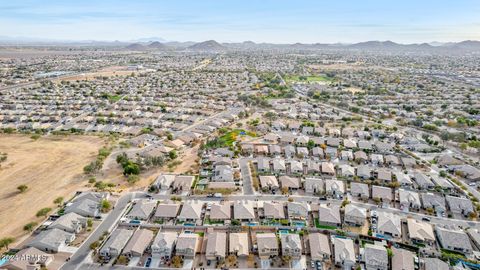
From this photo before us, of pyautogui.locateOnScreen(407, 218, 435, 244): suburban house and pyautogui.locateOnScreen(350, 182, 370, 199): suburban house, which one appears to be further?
pyautogui.locateOnScreen(350, 182, 370, 199): suburban house

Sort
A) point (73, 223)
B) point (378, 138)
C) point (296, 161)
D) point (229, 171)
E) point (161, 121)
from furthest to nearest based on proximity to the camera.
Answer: point (161, 121)
point (378, 138)
point (296, 161)
point (229, 171)
point (73, 223)

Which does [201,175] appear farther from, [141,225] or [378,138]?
[378,138]

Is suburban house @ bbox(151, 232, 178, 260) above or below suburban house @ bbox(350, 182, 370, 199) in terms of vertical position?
below

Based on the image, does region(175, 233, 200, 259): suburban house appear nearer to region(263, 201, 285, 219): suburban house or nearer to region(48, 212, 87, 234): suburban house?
region(263, 201, 285, 219): suburban house

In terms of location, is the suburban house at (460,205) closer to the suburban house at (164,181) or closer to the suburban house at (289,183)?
the suburban house at (289,183)

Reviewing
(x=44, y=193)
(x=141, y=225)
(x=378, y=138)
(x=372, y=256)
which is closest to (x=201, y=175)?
(x=141, y=225)

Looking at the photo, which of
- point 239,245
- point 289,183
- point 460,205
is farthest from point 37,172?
point 460,205

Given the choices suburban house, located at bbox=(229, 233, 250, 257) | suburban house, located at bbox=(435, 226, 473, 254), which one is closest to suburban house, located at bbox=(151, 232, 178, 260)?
suburban house, located at bbox=(229, 233, 250, 257)

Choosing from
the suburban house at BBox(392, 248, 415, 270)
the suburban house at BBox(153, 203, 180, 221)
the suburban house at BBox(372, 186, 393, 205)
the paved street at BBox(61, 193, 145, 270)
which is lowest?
the paved street at BBox(61, 193, 145, 270)
